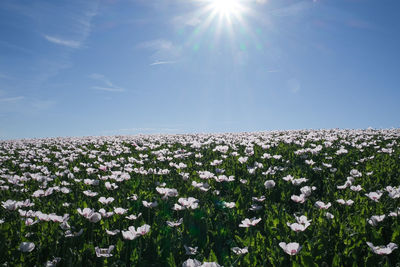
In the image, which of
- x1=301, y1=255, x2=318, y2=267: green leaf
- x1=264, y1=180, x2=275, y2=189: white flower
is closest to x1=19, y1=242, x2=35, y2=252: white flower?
x1=301, y1=255, x2=318, y2=267: green leaf

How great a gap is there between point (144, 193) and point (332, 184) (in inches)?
133

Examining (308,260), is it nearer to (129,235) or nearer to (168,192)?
(129,235)

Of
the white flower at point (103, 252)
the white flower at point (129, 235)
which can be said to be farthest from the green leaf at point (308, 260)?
the white flower at point (103, 252)

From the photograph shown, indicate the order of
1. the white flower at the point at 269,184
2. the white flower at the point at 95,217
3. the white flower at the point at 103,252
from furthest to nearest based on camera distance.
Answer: the white flower at the point at 269,184, the white flower at the point at 95,217, the white flower at the point at 103,252

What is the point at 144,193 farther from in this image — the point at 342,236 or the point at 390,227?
the point at 390,227

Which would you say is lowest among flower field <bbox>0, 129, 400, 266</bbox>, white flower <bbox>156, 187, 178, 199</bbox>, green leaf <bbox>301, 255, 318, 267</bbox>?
flower field <bbox>0, 129, 400, 266</bbox>

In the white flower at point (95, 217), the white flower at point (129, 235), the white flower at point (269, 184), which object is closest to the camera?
the white flower at point (129, 235)

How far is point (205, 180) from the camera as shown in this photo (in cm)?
509

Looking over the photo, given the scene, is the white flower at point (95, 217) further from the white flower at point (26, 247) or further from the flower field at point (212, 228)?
the white flower at point (26, 247)

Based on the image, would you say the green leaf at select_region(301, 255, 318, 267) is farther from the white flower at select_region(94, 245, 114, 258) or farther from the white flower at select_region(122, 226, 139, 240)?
the white flower at select_region(94, 245, 114, 258)

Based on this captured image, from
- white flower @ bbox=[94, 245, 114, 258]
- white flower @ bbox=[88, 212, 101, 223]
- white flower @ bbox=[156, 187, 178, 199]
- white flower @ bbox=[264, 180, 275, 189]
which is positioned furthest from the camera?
white flower @ bbox=[264, 180, 275, 189]

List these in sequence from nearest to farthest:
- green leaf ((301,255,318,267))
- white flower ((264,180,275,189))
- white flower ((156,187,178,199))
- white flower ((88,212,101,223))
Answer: green leaf ((301,255,318,267))
white flower ((88,212,101,223))
white flower ((156,187,178,199))
white flower ((264,180,275,189))

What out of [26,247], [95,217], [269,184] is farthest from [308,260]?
[26,247]

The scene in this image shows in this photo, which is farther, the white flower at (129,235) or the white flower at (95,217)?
the white flower at (95,217)
